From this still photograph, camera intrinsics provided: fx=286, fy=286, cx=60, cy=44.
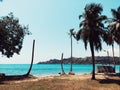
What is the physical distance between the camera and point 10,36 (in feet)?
176

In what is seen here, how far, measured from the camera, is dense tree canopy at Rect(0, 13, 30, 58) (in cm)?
5156

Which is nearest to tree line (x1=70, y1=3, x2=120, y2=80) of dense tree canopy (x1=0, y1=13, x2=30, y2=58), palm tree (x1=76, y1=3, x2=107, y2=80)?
palm tree (x1=76, y1=3, x2=107, y2=80)

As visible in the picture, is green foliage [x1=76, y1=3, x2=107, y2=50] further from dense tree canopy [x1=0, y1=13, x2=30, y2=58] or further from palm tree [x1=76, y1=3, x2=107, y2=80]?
dense tree canopy [x1=0, y1=13, x2=30, y2=58]

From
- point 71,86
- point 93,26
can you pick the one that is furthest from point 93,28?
point 71,86

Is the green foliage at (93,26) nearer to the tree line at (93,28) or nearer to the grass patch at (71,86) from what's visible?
the tree line at (93,28)

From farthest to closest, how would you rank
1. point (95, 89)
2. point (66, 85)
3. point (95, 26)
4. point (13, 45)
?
point (13, 45) < point (95, 26) < point (66, 85) < point (95, 89)

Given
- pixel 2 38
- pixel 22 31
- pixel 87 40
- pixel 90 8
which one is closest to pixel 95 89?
pixel 87 40

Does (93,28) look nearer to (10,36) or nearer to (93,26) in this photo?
(93,26)

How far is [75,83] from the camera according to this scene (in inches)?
1500

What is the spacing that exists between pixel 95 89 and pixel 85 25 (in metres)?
13.0

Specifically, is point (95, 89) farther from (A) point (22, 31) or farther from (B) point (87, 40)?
(A) point (22, 31)

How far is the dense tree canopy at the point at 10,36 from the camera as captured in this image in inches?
2030

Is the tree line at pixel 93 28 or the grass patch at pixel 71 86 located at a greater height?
the tree line at pixel 93 28

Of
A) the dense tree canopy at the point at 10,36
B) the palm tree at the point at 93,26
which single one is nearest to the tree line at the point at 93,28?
the palm tree at the point at 93,26
